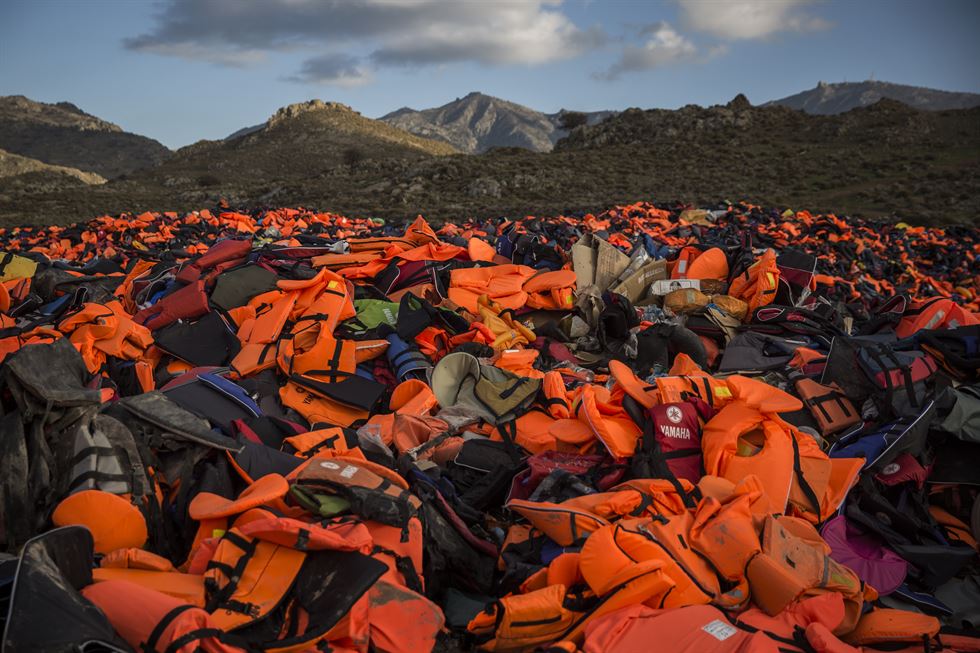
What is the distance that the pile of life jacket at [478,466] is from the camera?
2.35 m

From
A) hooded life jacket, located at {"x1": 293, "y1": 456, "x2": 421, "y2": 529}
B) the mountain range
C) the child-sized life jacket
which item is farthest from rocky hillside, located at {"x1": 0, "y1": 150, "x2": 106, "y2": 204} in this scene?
the child-sized life jacket

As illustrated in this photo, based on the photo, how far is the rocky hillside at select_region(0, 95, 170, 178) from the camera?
261ft

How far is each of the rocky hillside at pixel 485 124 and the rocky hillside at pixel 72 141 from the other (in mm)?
68331

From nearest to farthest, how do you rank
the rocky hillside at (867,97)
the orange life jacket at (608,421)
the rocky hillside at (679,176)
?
1. the orange life jacket at (608,421)
2. the rocky hillside at (679,176)
3. the rocky hillside at (867,97)

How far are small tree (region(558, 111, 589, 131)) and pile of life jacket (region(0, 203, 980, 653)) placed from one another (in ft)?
166

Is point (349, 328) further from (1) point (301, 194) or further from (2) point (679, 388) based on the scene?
(1) point (301, 194)

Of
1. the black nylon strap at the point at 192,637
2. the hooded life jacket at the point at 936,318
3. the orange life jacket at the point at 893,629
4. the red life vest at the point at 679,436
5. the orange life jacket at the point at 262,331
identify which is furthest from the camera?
the hooded life jacket at the point at 936,318

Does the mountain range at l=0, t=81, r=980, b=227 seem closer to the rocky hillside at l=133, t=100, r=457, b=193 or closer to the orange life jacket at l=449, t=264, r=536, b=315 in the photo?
the rocky hillside at l=133, t=100, r=457, b=193

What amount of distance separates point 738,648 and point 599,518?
2.72ft

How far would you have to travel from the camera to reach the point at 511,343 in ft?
17.7

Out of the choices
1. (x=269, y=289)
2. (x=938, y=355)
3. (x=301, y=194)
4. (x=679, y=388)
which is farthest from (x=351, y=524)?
(x=301, y=194)

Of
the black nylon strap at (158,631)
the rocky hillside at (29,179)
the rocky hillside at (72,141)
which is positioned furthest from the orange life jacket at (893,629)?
the rocky hillside at (72,141)

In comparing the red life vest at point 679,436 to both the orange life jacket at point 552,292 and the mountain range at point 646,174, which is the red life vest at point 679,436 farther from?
the mountain range at point 646,174

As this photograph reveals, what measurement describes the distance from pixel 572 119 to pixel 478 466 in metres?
54.7
